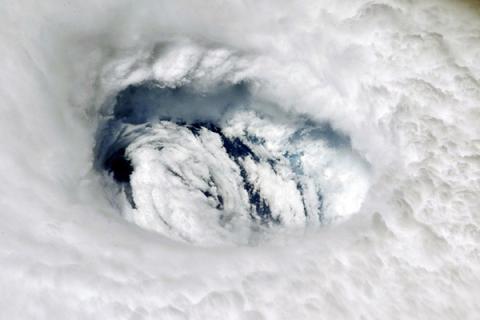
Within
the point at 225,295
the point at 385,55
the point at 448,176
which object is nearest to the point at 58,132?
the point at 225,295

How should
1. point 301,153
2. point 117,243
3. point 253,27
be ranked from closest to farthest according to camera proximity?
point 117,243
point 253,27
point 301,153

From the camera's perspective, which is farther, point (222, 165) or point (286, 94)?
point (222, 165)

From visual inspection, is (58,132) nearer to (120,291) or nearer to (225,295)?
(120,291)

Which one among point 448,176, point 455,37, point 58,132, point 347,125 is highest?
point 455,37

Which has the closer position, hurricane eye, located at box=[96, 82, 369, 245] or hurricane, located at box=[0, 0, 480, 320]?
hurricane, located at box=[0, 0, 480, 320]

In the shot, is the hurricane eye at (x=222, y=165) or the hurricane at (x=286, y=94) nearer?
the hurricane at (x=286, y=94)
